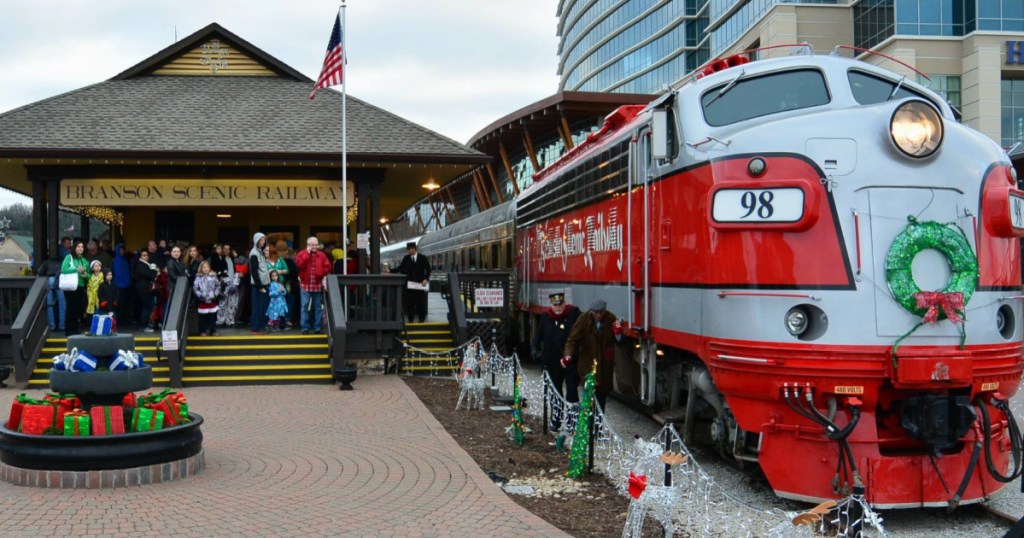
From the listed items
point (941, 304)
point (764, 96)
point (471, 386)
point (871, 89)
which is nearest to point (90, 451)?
point (471, 386)

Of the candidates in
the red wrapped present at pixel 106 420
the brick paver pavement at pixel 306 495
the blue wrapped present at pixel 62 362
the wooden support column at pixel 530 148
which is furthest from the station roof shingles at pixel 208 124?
the wooden support column at pixel 530 148

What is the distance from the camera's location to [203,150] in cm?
Result: 1639

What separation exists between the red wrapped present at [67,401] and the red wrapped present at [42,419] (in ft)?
0.42

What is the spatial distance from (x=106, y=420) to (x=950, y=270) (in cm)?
700

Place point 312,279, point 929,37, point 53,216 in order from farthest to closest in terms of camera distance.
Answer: point 929,37 → point 53,216 → point 312,279

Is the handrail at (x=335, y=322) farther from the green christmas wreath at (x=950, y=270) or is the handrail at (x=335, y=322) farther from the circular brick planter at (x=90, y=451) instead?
the green christmas wreath at (x=950, y=270)

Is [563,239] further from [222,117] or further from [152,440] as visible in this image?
[222,117]

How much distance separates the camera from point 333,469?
26.9 feet

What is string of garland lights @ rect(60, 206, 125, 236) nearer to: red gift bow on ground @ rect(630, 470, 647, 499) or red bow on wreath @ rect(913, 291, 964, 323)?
red gift bow on ground @ rect(630, 470, 647, 499)

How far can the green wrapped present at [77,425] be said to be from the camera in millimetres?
7527

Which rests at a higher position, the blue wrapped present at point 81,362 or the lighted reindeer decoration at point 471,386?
the blue wrapped present at point 81,362

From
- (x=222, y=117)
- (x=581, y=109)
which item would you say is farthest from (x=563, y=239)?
(x=581, y=109)

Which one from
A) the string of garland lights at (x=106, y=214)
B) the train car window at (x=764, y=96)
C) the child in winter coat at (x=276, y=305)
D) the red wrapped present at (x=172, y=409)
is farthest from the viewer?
the string of garland lights at (x=106, y=214)

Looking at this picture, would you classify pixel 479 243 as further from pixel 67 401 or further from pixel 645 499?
pixel 645 499
